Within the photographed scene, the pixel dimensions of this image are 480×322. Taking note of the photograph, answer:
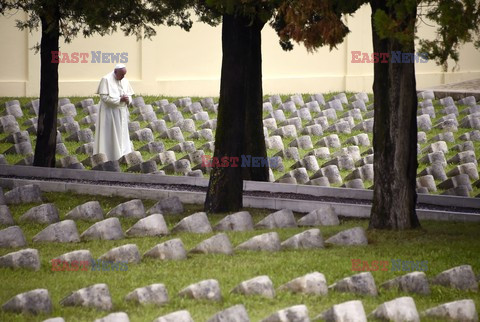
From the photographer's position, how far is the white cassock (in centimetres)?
1989

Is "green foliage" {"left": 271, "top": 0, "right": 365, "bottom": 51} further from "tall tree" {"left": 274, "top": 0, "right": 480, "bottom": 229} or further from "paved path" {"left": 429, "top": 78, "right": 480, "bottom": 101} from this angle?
"paved path" {"left": 429, "top": 78, "right": 480, "bottom": 101}

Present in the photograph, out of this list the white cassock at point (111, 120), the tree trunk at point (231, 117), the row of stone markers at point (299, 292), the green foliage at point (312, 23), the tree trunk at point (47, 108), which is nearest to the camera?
the row of stone markers at point (299, 292)

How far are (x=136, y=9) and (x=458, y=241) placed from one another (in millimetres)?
6654

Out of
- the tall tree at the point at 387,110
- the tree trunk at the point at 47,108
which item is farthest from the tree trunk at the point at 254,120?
the tall tree at the point at 387,110

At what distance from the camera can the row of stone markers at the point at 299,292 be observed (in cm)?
856

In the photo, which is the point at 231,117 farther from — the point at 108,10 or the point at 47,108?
the point at 47,108

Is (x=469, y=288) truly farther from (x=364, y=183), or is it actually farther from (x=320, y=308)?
(x=364, y=183)

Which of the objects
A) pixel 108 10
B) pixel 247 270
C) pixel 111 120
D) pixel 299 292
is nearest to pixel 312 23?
pixel 247 270

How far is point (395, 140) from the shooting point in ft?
43.1

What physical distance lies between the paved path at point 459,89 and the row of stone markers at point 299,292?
17.7 metres

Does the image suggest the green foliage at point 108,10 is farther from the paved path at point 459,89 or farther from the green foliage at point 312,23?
the paved path at point 459,89

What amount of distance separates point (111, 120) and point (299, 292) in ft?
34.7

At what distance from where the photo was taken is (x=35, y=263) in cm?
1101

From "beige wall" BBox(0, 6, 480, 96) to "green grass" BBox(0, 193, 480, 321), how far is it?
1183 cm
